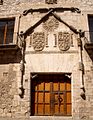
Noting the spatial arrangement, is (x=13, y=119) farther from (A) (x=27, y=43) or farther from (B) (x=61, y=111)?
(A) (x=27, y=43)

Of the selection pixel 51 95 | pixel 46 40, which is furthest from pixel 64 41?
pixel 51 95

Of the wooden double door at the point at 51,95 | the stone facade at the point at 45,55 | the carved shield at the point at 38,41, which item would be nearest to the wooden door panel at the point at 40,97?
the wooden double door at the point at 51,95

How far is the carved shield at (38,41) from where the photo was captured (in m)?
10.8

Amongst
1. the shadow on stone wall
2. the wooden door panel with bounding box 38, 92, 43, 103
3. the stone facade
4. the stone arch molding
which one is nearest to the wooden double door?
the wooden door panel with bounding box 38, 92, 43, 103

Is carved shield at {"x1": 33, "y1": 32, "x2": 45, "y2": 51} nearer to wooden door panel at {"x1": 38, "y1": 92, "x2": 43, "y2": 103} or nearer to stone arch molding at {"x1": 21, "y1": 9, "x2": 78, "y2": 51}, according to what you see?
stone arch molding at {"x1": 21, "y1": 9, "x2": 78, "y2": 51}

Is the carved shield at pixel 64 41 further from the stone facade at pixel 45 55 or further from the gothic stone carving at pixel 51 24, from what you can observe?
the gothic stone carving at pixel 51 24

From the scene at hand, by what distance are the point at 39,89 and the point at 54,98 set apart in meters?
0.70

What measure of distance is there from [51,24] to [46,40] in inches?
33.9

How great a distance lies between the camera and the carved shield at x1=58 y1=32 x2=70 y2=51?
35.1ft

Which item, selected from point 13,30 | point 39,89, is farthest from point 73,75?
point 13,30

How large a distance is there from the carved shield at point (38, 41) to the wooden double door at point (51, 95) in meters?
1.19

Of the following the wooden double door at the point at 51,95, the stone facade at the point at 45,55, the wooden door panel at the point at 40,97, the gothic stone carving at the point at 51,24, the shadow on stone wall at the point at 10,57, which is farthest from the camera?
the gothic stone carving at the point at 51,24

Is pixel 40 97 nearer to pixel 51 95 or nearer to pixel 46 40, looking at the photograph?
pixel 51 95

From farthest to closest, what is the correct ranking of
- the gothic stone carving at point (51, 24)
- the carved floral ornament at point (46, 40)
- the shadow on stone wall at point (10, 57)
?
the gothic stone carving at point (51, 24) → the carved floral ornament at point (46, 40) → the shadow on stone wall at point (10, 57)
